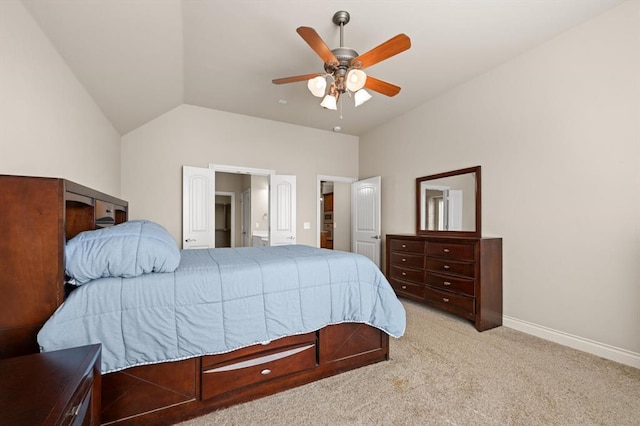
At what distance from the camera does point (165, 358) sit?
1.46 m

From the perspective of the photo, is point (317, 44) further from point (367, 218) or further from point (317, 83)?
point (367, 218)

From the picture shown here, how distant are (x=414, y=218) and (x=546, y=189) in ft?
5.78

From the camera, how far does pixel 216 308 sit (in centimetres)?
159

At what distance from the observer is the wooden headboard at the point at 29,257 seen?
115 centimetres

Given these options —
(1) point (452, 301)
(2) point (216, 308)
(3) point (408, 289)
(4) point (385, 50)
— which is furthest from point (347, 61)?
(3) point (408, 289)

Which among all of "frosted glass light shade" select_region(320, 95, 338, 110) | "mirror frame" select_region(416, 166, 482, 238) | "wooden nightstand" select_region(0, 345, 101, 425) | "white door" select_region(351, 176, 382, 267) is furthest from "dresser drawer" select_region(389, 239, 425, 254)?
"wooden nightstand" select_region(0, 345, 101, 425)

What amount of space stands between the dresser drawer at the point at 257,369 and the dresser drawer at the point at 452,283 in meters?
2.01

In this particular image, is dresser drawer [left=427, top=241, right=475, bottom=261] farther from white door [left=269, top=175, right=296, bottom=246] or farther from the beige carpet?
white door [left=269, top=175, right=296, bottom=246]

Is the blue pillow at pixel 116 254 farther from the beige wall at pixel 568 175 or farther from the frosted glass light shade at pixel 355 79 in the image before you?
the beige wall at pixel 568 175

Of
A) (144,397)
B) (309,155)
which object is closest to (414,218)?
(309,155)

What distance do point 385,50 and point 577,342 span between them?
3.03 meters

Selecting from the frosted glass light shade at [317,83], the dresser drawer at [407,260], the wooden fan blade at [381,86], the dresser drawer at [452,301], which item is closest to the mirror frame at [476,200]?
the dresser drawer at [407,260]

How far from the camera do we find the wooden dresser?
2969 millimetres

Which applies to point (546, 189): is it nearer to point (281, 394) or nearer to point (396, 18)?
point (396, 18)
